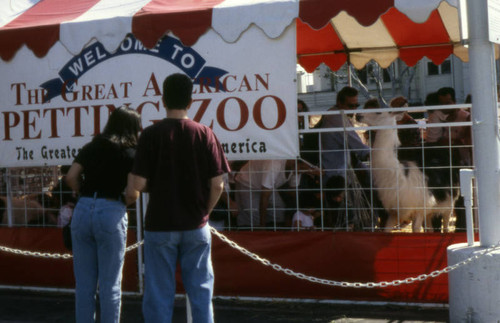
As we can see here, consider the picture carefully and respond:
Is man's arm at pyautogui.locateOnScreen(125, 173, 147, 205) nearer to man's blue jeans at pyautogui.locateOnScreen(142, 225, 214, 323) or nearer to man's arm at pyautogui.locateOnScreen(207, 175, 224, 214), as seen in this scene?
man's blue jeans at pyautogui.locateOnScreen(142, 225, 214, 323)

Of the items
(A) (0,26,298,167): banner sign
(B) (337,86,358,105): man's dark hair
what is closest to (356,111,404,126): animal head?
(B) (337,86,358,105): man's dark hair

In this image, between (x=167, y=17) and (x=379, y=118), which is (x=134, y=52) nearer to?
(x=167, y=17)

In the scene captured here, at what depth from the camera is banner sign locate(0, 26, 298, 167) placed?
6781 mm

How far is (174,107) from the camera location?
470 centimetres

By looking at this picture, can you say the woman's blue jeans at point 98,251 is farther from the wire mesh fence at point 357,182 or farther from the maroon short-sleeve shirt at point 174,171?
the wire mesh fence at point 357,182

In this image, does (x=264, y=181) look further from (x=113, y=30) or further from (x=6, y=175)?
(x=6, y=175)

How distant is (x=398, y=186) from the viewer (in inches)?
274

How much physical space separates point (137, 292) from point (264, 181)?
178cm

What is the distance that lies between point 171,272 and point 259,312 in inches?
94.6

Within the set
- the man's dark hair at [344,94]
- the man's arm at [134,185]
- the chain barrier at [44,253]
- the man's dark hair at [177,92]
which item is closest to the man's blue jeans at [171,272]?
the man's arm at [134,185]

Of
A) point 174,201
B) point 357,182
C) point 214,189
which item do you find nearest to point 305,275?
point 357,182

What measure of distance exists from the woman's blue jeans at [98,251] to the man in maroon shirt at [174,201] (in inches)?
20.3

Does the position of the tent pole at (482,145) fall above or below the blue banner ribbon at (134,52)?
below

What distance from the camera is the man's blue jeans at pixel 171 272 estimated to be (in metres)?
4.63
